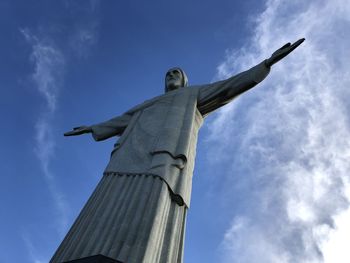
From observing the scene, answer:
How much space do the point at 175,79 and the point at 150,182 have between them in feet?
17.0

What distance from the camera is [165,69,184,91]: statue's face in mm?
11406

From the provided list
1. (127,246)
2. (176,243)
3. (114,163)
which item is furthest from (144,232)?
(114,163)

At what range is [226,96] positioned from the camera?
9.70m

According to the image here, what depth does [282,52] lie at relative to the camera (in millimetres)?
8766

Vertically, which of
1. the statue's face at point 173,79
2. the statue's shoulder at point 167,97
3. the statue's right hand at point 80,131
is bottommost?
→ the statue's right hand at point 80,131

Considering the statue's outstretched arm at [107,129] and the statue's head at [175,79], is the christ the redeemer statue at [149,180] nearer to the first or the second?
the statue's outstretched arm at [107,129]

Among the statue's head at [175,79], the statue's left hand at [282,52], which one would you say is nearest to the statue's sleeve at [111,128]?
the statue's head at [175,79]

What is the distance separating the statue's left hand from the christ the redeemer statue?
2 cm

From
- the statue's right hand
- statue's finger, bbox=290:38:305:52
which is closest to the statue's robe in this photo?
the statue's right hand

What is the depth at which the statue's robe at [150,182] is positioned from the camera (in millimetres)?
5879

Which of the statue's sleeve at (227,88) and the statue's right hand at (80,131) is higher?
the statue's sleeve at (227,88)

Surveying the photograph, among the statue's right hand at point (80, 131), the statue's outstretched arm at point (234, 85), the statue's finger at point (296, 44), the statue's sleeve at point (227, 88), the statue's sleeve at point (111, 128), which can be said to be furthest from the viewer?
the statue's right hand at point (80, 131)

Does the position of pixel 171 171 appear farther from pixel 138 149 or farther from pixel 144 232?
pixel 144 232

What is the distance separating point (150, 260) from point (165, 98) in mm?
5107
